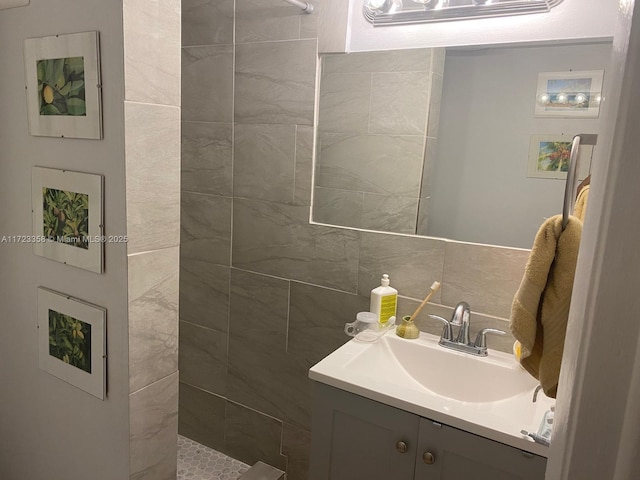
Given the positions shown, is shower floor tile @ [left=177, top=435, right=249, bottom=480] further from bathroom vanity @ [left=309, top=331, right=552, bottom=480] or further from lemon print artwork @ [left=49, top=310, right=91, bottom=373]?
lemon print artwork @ [left=49, top=310, right=91, bottom=373]

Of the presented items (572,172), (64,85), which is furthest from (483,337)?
(64,85)

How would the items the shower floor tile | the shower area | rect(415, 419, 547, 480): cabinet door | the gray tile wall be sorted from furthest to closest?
the shower floor tile < the shower area < the gray tile wall < rect(415, 419, 547, 480): cabinet door

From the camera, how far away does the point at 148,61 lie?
4.30 ft

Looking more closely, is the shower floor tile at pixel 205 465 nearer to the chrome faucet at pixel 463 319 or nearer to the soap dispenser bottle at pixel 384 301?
the soap dispenser bottle at pixel 384 301

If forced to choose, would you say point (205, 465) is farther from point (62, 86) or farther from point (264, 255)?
point (62, 86)

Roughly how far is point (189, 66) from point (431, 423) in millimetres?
1765

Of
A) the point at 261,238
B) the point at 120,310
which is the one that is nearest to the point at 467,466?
the point at 120,310

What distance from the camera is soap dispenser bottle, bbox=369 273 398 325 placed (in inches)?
71.3

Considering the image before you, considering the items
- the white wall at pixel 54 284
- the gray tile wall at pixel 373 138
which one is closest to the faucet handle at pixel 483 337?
the gray tile wall at pixel 373 138

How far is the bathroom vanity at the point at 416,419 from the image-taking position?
128 cm

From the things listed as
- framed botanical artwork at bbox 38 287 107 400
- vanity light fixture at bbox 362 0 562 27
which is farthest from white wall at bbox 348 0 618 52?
framed botanical artwork at bbox 38 287 107 400

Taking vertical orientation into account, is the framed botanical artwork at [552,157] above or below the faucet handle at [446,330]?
above

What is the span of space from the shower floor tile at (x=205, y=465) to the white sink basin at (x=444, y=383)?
1.08m

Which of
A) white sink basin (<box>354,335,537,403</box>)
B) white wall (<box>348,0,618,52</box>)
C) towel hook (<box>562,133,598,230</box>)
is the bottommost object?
white sink basin (<box>354,335,537,403</box>)
